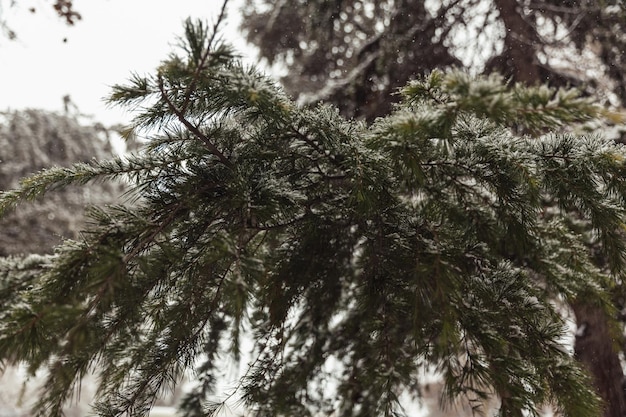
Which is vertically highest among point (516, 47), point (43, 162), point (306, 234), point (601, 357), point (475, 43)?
point (43, 162)

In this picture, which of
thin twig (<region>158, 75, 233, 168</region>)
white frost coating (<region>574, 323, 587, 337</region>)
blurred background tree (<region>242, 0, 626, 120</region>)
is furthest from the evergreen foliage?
blurred background tree (<region>242, 0, 626, 120</region>)

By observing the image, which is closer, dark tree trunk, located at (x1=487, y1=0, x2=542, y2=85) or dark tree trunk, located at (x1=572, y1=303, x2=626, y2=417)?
dark tree trunk, located at (x1=572, y1=303, x2=626, y2=417)

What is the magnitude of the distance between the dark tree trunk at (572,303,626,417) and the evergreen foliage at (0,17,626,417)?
1.80 m

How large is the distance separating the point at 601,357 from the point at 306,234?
256 cm

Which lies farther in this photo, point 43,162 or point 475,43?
point 43,162

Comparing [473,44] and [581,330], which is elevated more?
[473,44]

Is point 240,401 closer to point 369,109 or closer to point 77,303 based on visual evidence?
point 77,303

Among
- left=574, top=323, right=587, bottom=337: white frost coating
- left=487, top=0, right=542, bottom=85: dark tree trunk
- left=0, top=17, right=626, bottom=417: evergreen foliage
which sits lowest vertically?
left=0, top=17, right=626, bottom=417: evergreen foliage

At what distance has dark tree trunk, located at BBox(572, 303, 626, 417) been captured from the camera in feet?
9.37

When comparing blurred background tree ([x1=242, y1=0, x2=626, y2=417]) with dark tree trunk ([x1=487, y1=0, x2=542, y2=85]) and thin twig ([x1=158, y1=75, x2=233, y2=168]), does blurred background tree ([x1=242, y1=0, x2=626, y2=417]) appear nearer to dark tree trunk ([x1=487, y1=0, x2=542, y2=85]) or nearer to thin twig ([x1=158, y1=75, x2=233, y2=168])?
dark tree trunk ([x1=487, y1=0, x2=542, y2=85])

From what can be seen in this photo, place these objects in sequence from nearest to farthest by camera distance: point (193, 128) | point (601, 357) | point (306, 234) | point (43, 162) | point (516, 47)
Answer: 1. point (193, 128)
2. point (306, 234)
3. point (601, 357)
4. point (516, 47)
5. point (43, 162)

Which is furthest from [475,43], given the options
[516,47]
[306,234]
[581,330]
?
[306,234]

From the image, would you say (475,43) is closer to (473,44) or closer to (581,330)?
(473,44)

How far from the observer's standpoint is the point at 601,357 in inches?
120
